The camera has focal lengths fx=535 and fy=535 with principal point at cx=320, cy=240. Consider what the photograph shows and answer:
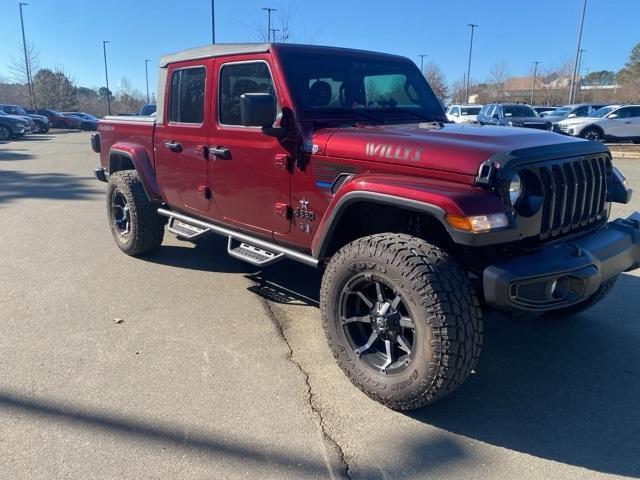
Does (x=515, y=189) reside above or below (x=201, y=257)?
above

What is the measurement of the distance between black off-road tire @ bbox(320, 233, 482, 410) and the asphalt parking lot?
0.19 m

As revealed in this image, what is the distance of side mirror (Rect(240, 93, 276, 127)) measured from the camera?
11.1ft

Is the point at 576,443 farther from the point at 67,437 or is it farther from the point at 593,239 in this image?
the point at 67,437

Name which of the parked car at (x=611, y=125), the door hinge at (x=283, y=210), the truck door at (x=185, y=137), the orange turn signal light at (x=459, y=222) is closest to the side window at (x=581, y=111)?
the parked car at (x=611, y=125)

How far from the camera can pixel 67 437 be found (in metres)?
2.70

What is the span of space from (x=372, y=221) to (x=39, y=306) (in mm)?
2869

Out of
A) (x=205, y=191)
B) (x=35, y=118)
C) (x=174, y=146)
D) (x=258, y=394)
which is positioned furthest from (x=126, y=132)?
(x=35, y=118)

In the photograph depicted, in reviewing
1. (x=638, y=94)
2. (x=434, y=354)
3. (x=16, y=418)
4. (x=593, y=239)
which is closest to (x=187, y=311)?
(x=16, y=418)

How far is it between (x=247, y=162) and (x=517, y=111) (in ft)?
63.1

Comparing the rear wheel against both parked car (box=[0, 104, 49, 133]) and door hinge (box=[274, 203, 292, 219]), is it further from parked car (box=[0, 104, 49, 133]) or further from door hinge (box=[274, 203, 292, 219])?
parked car (box=[0, 104, 49, 133])

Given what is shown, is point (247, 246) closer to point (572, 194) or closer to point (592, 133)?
point (572, 194)

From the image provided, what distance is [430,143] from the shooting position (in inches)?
116

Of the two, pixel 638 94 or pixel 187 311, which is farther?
pixel 638 94

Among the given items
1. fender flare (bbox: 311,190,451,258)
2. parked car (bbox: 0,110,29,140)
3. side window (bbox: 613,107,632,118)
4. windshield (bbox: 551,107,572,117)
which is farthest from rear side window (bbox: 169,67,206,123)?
windshield (bbox: 551,107,572,117)
